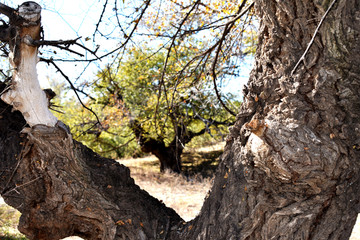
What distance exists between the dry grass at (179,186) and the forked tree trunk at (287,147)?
2180 millimetres

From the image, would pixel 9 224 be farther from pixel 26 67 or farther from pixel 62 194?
pixel 26 67

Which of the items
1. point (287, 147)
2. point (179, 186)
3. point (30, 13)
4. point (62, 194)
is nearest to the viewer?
point (287, 147)

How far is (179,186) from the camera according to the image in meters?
9.70

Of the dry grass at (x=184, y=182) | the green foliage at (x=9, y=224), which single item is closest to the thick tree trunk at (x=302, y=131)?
the dry grass at (x=184, y=182)

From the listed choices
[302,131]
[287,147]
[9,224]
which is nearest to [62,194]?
[287,147]

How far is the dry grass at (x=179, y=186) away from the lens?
20.1 feet

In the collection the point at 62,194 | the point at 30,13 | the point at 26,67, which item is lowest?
the point at 62,194

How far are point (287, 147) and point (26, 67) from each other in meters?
1.96

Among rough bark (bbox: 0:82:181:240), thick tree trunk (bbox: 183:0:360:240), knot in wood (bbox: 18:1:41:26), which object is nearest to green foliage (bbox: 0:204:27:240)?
rough bark (bbox: 0:82:181:240)

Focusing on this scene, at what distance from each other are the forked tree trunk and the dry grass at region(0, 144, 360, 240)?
2180 mm

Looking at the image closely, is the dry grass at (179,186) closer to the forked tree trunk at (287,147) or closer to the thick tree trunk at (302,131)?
the forked tree trunk at (287,147)

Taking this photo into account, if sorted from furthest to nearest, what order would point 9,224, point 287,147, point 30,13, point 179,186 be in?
point 179,186, point 9,224, point 30,13, point 287,147

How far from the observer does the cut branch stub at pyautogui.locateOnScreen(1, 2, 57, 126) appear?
2.36 m

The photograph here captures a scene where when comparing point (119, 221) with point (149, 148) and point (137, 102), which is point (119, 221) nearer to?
point (137, 102)
